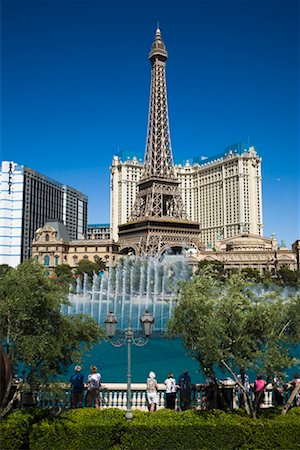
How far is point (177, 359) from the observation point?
81.8 ft

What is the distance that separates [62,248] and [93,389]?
Answer: 9082 cm

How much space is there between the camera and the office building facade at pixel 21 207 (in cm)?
10381

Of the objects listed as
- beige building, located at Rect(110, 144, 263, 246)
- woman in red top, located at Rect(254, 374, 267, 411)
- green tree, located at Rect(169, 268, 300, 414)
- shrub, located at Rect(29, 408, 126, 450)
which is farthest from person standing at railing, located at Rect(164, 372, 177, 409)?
beige building, located at Rect(110, 144, 263, 246)

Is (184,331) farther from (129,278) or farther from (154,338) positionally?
(129,278)

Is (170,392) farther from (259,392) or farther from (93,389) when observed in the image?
(259,392)

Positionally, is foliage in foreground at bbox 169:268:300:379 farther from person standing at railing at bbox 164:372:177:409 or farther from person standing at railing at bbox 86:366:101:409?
person standing at railing at bbox 86:366:101:409

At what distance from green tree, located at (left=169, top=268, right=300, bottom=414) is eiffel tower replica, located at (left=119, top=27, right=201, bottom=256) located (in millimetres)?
71665

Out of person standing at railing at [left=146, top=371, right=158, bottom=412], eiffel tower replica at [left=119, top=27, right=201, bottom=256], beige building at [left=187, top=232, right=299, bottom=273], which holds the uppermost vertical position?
eiffel tower replica at [left=119, top=27, right=201, bottom=256]

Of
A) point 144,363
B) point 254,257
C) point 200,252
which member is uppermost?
point 200,252

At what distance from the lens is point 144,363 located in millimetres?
23828

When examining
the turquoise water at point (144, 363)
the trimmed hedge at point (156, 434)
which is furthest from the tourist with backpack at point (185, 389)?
the turquoise water at point (144, 363)

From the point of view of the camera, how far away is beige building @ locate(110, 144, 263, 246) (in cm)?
12800

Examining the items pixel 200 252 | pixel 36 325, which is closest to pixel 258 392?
pixel 36 325

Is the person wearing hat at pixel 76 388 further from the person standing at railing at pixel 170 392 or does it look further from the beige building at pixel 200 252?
the beige building at pixel 200 252
